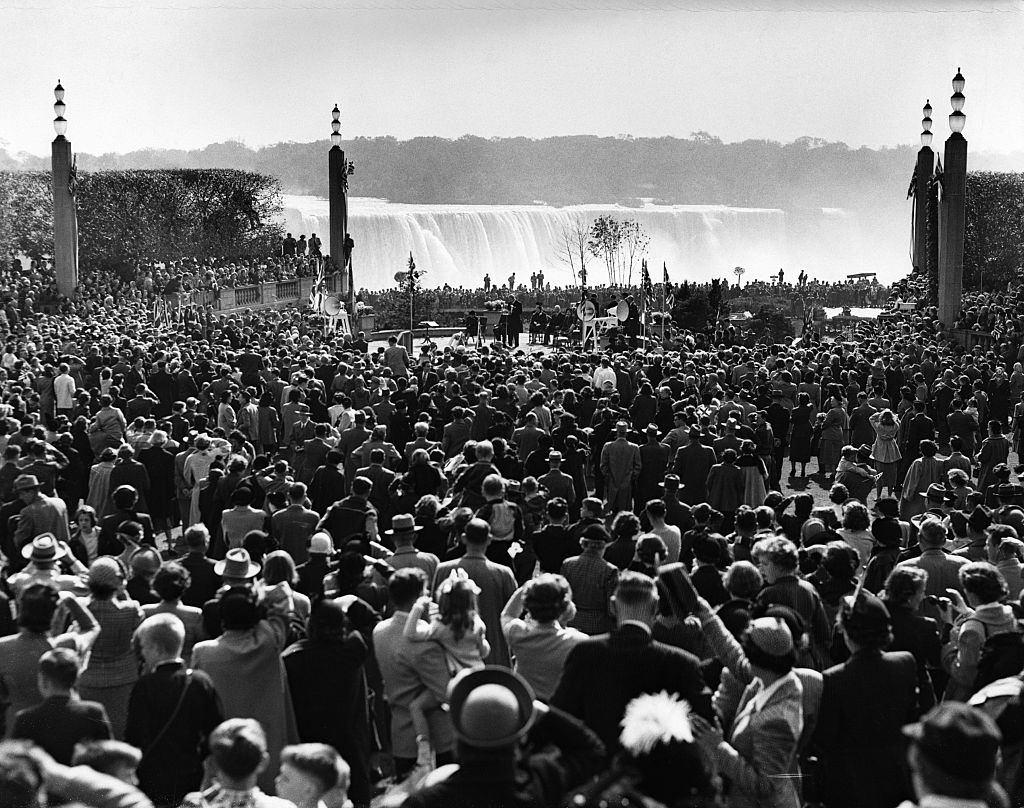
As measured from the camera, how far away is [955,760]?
12.4 ft

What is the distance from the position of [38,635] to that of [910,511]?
9.21 metres

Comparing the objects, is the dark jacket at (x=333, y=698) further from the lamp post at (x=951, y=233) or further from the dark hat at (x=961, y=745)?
the lamp post at (x=951, y=233)

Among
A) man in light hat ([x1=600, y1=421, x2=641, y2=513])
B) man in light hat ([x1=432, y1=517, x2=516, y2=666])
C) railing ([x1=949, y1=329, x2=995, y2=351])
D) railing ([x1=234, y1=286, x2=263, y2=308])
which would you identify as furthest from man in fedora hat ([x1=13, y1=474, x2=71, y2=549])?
railing ([x1=234, y1=286, x2=263, y2=308])

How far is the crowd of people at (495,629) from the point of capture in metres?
4.36

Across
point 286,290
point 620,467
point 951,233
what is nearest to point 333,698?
point 620,467

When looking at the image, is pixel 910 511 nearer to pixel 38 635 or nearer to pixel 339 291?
pixel 38 635

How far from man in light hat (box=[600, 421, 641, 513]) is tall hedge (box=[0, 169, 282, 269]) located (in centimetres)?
4057

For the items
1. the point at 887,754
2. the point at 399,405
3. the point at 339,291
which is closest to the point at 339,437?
the point at 399,405

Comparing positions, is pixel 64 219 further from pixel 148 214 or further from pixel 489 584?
pixel 489 584

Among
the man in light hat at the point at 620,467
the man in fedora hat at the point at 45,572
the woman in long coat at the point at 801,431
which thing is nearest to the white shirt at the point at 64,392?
the man in light hat at the point at 620,467

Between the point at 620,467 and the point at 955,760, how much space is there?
977 centimetres

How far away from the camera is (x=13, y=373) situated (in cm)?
1975

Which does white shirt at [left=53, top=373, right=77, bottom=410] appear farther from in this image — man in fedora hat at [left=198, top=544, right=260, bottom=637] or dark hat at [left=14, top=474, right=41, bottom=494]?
man in fedora hat at [left=198, top=544, right=260, bottom=637]

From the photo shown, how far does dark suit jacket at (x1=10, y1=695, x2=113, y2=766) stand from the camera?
5.05 meters
